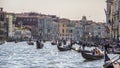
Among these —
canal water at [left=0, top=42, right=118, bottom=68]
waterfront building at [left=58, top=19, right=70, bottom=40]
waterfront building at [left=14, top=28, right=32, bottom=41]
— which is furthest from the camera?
waterfront building at [left=58, top=19, right=70, bottom=40]

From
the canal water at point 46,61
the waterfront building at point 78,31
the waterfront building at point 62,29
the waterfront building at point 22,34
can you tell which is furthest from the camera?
the waterfront building at point 78,31

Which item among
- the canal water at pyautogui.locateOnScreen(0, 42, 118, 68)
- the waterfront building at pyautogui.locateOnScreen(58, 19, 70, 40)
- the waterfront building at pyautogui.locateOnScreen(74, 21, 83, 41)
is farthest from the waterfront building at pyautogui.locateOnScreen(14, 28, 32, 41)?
the canal water at pyautogui.locateOnScreen(0, 42, 118, 68)

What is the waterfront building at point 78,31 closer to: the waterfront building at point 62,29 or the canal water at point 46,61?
the waterfront building at point 62,29

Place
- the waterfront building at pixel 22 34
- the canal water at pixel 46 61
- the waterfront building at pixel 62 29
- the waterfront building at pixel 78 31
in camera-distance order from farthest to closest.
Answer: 1. the waterfront building at pixel 78 31
2. the waterfront building at pixel 62 29
3. the waterfront building at pixel 22 34
4. the canal water at pixel 46 61

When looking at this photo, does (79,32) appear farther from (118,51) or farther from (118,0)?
(118,51)

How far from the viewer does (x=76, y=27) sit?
509 feet

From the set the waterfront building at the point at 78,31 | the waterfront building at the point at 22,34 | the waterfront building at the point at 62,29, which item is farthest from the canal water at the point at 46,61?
the waterfront building at the point at 78,31

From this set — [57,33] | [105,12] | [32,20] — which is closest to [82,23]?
[57,33]

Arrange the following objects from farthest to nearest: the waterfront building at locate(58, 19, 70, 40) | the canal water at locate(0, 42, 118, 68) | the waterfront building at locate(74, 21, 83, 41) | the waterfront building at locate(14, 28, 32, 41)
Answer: the waterfront building at locate(74, 21, 83, 41)
the waterfront building at locate(58, 19, 70, 40)
the waterfront building at locate(14, 28, 32, 41)
the canal water at locate(0, 42, 118, 68)

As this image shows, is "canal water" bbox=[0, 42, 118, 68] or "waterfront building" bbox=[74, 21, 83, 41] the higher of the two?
"canal water" bbox=[0, 42, 118, 68]

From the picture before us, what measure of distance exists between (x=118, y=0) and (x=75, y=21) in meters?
94.7

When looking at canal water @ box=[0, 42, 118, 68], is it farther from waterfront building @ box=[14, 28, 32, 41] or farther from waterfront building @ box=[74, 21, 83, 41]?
waterfront building @ box=[74, 21, 83, 41]

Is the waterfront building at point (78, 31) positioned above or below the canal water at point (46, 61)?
below

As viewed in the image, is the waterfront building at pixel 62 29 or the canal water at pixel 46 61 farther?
the waterfront building at pixel 62 29
